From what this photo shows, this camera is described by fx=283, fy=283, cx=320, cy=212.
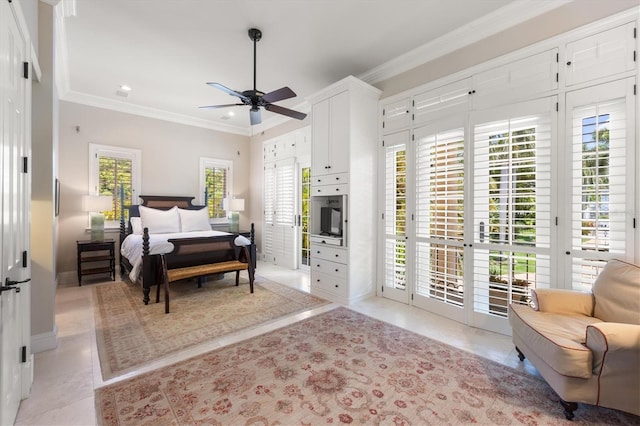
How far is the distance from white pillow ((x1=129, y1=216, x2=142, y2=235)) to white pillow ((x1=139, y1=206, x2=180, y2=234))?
9cm

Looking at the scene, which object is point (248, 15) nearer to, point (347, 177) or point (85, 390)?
point (347, 177)

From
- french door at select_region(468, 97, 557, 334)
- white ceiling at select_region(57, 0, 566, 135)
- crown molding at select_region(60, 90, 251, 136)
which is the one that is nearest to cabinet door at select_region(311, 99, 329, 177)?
white ceiling at select_region(57, 0, 566, 135)

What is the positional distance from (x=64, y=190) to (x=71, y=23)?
3030 millimetres

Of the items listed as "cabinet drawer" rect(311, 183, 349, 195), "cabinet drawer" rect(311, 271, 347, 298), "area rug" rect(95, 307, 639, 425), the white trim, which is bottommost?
"area rug" rect(95, 307, 639, 425)

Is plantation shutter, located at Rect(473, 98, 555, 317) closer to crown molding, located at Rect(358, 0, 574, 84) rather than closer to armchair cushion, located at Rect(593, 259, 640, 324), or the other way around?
armchair cushion, located at Rect(593, 259, 640, 324)

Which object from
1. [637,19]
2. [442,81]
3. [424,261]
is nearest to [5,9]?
[442,81]

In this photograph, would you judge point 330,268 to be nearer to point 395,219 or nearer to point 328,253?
point 328,253

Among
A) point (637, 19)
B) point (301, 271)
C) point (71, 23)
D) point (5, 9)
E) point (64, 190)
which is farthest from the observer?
point (301, 271)

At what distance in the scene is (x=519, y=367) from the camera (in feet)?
7.36

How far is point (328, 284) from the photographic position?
397cm

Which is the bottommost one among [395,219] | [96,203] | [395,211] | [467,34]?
[395,219]

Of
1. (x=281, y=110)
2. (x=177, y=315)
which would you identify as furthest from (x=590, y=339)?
(x=177, y=315)

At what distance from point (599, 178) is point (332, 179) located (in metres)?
2.69

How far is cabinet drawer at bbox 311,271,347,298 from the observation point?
3761mm
